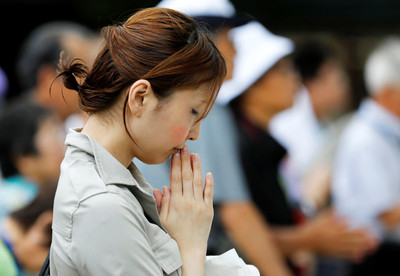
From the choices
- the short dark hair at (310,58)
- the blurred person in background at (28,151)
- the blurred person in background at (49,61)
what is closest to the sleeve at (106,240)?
the blurred person in background at (28,151)

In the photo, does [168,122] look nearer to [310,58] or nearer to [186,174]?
[186,174]

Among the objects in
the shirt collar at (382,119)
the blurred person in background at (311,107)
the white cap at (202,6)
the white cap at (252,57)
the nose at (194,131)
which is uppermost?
the nose at (194,131)

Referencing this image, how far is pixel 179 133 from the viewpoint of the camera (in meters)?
1.72

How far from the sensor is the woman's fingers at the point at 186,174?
179 cm

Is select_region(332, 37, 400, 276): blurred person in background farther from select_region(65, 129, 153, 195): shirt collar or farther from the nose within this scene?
select_region(65, 129, 153, 195): shirt collar

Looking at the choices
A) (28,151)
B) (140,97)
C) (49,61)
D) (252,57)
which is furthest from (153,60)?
(49,61)

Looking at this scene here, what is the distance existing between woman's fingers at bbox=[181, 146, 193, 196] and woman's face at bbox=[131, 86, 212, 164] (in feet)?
0.18

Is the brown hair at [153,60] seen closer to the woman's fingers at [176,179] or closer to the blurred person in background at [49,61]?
the woman's fingers at [176,179]

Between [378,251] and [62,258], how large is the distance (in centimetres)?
372

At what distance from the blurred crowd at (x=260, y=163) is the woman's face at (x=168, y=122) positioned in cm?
28

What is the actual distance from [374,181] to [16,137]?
7.83 ft

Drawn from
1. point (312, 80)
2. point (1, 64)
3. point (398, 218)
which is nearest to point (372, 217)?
point (398, 218)

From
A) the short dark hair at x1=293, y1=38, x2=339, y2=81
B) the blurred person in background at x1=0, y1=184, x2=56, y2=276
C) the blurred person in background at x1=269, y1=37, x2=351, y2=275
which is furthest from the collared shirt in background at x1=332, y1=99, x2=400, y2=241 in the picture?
the blurred person in background at x1=0, y1=184, x2=56, y2=276

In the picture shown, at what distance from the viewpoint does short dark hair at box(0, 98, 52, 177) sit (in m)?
4.18
